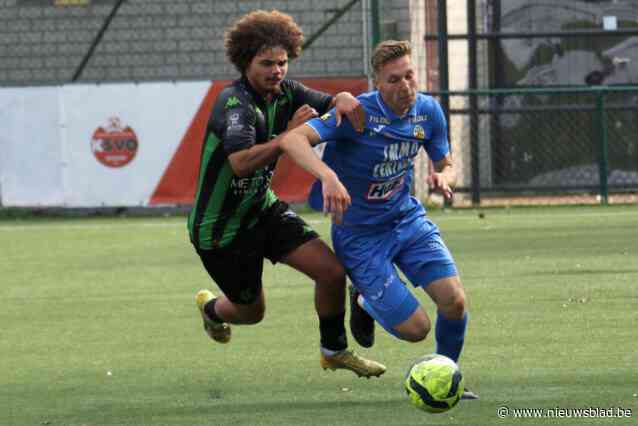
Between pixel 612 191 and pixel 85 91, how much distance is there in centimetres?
692

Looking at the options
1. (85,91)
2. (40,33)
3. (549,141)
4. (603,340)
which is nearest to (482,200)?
(549,141)

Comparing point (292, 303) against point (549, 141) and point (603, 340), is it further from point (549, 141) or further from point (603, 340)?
point (549, 141)

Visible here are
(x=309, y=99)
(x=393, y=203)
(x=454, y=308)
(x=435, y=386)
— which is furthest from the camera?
(x=309, y=99)

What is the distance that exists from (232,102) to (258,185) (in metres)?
0.51

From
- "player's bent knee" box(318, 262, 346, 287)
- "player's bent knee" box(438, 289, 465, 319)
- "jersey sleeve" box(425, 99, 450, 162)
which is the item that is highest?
"jersey sleeve" box(425, 99, 450, 162)

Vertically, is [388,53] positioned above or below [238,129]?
above

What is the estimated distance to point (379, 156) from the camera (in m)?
6.98

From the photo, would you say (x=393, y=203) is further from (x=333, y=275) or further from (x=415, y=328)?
(x=415, y=328)

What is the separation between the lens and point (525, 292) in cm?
1055

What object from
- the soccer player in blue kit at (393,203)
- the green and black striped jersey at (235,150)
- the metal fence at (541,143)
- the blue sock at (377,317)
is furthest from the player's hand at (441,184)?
the metal fence at (541,143)

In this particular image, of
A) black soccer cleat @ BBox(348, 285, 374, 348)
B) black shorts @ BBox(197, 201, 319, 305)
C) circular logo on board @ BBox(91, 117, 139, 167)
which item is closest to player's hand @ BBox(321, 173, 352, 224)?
black shorts @ BBox(197, 201, 319, 305)

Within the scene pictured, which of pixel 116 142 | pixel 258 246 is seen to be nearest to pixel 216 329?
pixel 258 246

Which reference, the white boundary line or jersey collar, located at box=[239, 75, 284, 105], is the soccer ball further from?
the white boundary line

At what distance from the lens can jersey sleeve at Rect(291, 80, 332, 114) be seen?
738 cm
